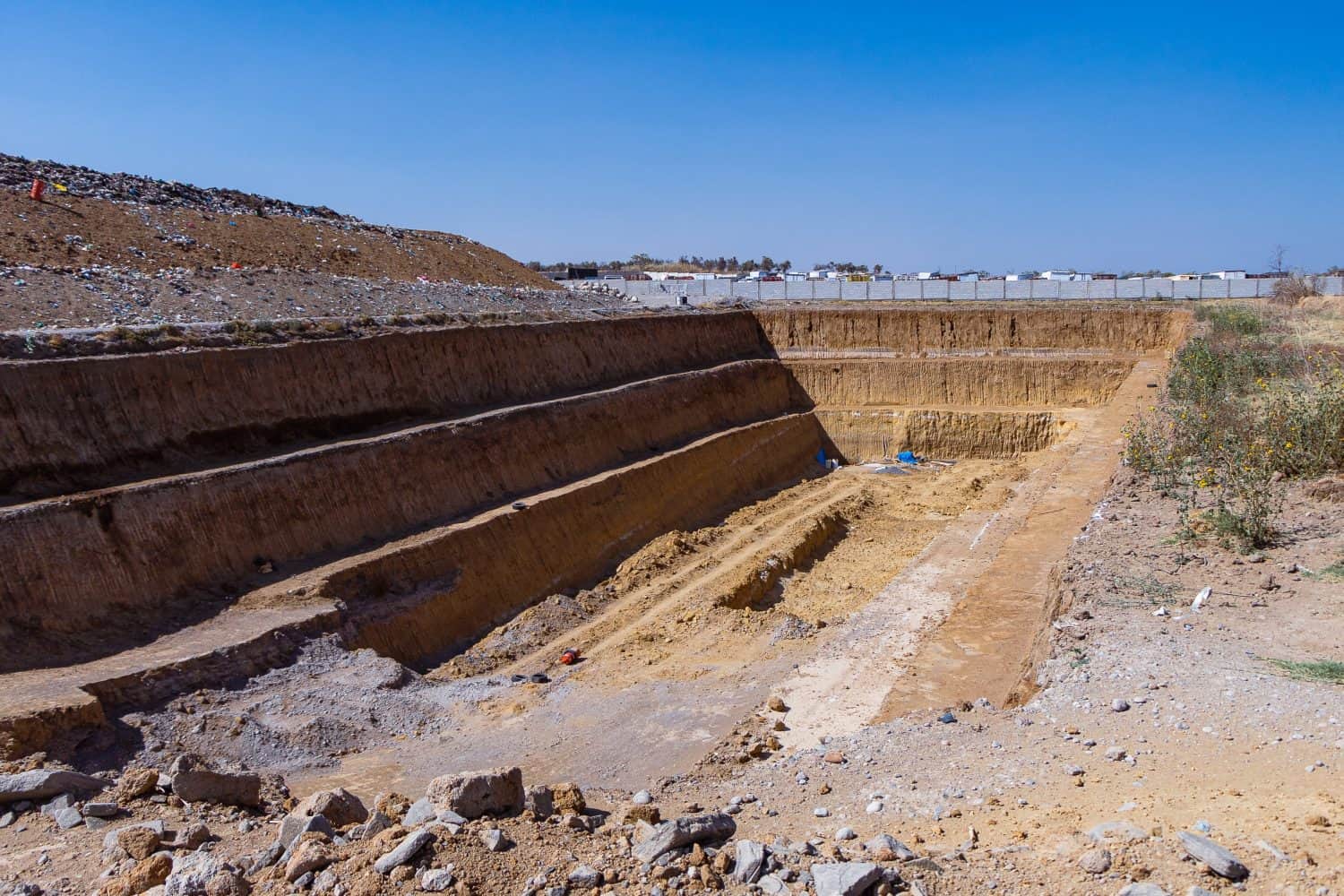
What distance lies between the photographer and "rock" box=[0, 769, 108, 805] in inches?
265

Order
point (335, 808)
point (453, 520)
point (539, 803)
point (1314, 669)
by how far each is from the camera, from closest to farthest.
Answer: point (539, 803)
point (335, 808)
point (1314, 669)
point (453, 520)

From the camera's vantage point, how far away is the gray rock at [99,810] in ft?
22.1

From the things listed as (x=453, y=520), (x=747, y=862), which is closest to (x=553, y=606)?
(x=453, y=520)

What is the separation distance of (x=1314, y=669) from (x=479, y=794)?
269 inches

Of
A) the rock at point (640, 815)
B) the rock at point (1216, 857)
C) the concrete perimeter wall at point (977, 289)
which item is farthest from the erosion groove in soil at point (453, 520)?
the concrete perimeter wall at point (977, 289)

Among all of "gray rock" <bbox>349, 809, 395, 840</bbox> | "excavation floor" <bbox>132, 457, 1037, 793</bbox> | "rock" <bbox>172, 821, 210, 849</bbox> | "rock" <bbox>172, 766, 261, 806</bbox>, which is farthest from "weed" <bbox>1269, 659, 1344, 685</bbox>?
"rock" <bbox>172, 766, 261, 806</bbox>

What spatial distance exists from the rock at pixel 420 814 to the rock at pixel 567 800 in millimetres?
933

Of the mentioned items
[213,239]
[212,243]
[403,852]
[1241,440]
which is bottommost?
[403,852]

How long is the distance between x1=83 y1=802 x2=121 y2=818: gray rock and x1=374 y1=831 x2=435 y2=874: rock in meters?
2.90

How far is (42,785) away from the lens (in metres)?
6.86

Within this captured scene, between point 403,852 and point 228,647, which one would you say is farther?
point 228,647

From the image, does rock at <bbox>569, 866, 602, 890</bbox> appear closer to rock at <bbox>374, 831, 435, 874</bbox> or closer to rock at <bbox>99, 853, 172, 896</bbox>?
rock at <bbox>374, 831, 435, 874</bbox>

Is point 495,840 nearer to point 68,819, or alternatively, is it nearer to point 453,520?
point 68,819

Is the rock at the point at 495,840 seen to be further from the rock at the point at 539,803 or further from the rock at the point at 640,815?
the rock at the point at 640,815
